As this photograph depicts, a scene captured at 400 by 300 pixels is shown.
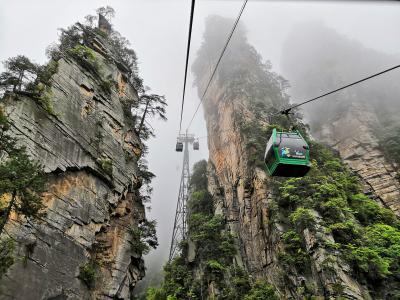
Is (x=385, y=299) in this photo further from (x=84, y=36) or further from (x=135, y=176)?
(x=84, y=36)

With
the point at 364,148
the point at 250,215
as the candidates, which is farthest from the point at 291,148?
the point at 364,148

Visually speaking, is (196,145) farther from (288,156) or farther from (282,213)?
(288,156)

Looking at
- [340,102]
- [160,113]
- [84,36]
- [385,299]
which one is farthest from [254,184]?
[340,102]

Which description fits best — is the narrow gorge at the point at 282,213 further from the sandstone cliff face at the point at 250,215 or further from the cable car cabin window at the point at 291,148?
the cable car cabin window at the point at 291,148

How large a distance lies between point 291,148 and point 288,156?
30cm

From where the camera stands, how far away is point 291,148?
34.2 ft

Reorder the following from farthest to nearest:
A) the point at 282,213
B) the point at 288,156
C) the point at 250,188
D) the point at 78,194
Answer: the point at 250,188 < the point at 282,213 < the point at 78,194 < the point at 288,156

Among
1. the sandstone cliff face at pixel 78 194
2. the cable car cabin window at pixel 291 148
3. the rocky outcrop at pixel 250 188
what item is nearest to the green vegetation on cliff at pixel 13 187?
the sandstone cliff face at pixel 78 194

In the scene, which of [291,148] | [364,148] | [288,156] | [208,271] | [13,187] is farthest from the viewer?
[364,148]

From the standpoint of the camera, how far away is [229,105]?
1522 inches

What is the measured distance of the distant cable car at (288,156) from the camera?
10.2 m

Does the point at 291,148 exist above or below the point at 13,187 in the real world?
above

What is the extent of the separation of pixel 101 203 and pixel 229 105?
23.4m

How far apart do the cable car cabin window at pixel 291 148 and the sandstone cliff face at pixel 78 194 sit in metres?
9.99
